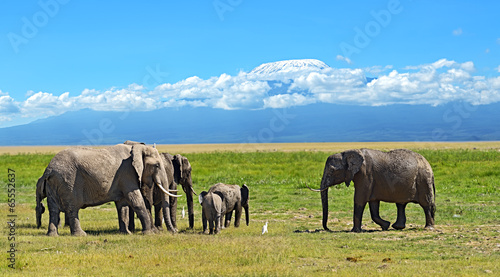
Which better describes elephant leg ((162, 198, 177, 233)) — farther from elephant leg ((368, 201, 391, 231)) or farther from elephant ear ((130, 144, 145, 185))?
elephant leg ((368, 201, 391, 231))

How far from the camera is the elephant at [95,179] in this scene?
1981cm

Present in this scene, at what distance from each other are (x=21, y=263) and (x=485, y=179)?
1380 inches

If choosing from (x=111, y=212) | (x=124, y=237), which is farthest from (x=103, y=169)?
(x=111, y=212)

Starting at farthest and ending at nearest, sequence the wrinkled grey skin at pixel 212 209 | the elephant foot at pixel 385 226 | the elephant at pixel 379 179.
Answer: the elephant foot at pixel 385 226 → the elephant at pixel 379 179 → the wrinkled grey skin at pixel 212 209

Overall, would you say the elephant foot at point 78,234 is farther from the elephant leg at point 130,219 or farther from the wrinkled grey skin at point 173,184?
the elephant leg at point 130,219

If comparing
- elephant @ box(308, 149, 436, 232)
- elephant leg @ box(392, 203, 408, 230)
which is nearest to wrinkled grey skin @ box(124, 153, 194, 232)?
elephant @ box(308, 149, 436, 232)

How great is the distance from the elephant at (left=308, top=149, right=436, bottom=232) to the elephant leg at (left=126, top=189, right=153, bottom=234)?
6.01 metres

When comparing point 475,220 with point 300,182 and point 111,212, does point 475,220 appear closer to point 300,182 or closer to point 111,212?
point 111,212

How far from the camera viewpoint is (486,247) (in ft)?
56.5

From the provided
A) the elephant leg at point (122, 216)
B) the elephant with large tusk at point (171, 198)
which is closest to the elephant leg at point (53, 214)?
the elephant leg at point (122, 216)

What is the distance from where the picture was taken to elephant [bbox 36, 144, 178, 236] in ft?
65.0

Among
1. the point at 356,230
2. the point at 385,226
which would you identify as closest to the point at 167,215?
the point at 356,230

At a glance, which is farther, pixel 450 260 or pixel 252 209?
pixel 252 209

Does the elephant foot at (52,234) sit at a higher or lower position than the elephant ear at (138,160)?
lower
